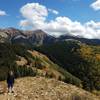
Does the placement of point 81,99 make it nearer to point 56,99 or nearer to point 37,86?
point 56,99

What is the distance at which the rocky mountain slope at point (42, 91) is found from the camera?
39.2m

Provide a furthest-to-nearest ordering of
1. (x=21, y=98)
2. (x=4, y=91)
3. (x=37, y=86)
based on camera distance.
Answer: (x=37, y=86) < (x=4, y=91) < (x=21, y=98)

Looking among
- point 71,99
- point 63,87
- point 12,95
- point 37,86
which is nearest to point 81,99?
point 71,99

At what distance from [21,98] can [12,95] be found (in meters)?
1.36

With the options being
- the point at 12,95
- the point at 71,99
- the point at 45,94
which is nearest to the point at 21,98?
the point at 12,95

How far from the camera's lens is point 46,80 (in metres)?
48.4

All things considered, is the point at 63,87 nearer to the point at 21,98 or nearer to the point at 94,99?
the point at 94,99

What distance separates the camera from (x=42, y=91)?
137ft

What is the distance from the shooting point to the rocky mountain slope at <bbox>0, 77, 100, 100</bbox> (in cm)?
3916

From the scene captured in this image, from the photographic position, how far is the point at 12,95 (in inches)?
1526

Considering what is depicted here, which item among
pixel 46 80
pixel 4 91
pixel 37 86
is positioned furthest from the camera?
pixel 46 80

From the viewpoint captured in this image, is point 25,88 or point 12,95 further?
point 25,88

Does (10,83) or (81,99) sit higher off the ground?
(10,83)

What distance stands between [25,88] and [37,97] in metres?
4.39
